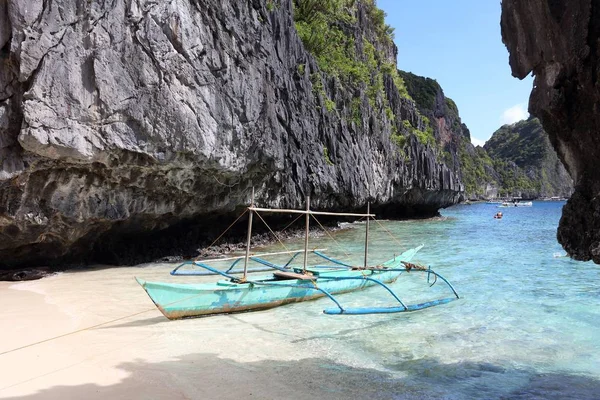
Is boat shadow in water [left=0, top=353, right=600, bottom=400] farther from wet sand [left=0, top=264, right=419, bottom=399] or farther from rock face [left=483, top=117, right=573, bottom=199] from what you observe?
rock face [left=483, top=117, right=573, bottom=199]

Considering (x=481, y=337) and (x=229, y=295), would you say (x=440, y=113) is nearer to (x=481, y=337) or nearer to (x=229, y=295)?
(x=481, y=337)

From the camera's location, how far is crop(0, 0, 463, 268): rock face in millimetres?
10664

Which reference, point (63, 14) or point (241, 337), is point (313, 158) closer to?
point (63, 14)

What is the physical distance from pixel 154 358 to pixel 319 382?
8.22ft

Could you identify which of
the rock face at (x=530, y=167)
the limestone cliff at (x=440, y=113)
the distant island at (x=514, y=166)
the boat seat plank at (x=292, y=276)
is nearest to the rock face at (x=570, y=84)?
the boat seat plank at (x=292, y=276)

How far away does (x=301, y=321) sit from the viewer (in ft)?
28.6

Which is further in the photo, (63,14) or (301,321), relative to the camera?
(63,14)

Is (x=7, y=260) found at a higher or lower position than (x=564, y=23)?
lower

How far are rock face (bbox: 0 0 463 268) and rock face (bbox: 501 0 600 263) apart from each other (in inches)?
408

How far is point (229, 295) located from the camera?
8680mm

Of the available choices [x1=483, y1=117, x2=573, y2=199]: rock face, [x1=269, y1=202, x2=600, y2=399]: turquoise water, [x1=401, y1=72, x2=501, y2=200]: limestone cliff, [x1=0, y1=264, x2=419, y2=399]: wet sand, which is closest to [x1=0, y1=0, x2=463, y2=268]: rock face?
[x1=0, y1=264, x2=419, y2=399]: wet sand

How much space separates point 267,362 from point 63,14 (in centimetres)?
1033

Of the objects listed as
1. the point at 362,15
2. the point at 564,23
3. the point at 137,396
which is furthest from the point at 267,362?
the point at 362,15

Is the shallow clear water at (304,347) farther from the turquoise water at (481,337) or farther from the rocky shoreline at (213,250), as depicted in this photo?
the rocky shoreline at (213,250)
